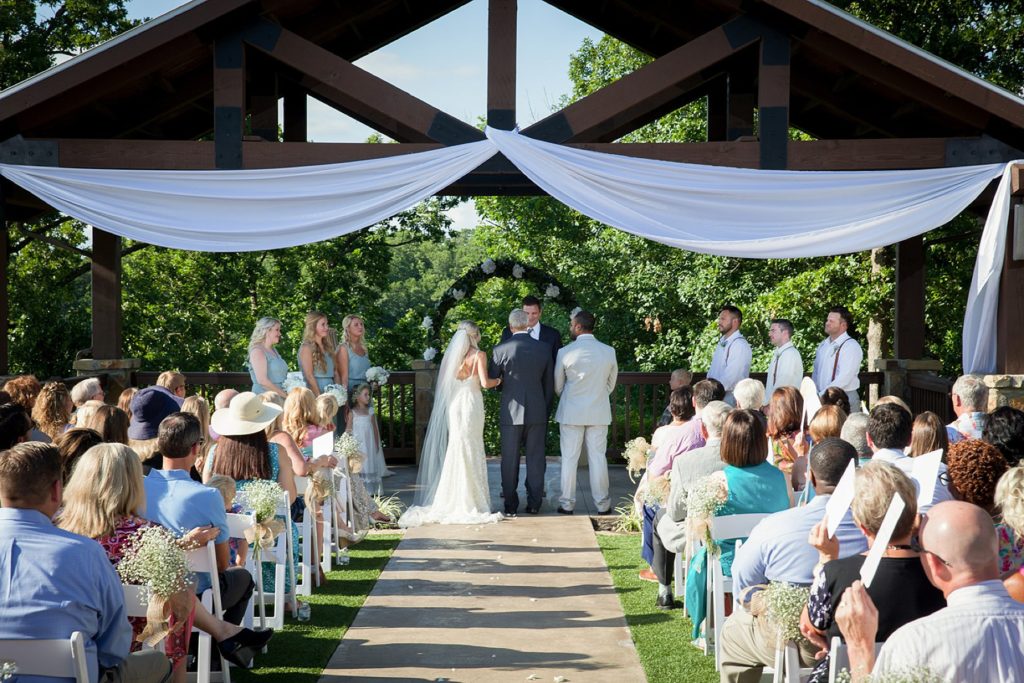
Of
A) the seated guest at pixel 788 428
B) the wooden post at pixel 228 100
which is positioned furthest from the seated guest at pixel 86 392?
the seated guest at pixel 788 428

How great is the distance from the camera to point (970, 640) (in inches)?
107

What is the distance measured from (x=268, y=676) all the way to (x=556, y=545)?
3444mm

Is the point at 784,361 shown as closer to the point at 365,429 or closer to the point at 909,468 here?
the point at 365,429

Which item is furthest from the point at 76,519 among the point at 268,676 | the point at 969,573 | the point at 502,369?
the point at 502,369

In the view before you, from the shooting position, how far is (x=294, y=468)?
662cm

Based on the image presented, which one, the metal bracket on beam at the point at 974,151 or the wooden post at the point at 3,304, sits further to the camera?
the wooden post at the point at 3,304

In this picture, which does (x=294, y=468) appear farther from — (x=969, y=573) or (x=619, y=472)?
(x=619, y=472)

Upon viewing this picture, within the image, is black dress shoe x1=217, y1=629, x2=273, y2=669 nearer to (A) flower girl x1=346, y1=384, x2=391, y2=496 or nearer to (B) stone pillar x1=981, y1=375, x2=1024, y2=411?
(A) flower girl x1=346, y1=384, x2=391, y2=496

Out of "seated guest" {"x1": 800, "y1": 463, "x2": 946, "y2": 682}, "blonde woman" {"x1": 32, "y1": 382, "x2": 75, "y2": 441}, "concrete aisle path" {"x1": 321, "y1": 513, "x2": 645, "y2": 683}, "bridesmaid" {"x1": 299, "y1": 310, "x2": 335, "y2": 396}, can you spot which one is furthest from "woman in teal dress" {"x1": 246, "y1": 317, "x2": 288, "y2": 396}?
"seated guest" {"x1": 800, "y1": 463, "x2": 946, "y2": 682}

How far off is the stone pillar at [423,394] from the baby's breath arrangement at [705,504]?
22.6 feet

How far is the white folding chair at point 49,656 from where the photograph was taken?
3.33 meters

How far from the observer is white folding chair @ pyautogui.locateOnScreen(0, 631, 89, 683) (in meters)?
3.33

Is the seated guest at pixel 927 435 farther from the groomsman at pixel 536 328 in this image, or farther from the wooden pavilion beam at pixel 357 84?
the groomsman at pixel 536 328

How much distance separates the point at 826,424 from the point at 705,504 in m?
→ 1.13
